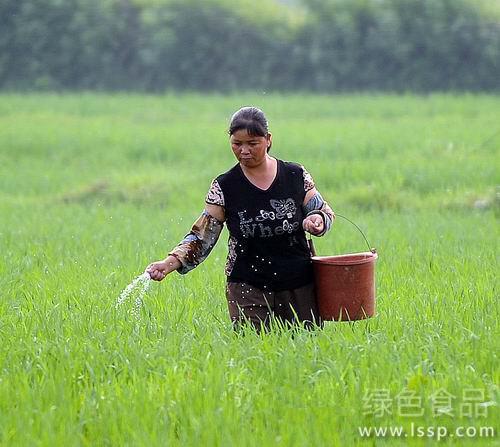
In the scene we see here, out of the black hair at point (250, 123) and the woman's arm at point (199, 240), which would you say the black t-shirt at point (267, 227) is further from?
the black hair at point (250, 123)

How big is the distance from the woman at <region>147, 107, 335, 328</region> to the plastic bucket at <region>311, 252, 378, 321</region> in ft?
0.22

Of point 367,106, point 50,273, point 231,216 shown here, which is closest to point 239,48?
point 367,106

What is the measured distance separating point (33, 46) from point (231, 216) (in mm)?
24467

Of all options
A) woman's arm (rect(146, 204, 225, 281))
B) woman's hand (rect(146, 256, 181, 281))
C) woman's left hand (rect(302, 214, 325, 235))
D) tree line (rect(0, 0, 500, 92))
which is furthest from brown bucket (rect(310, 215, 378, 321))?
tree line (rect(0, 0, 500, 92))

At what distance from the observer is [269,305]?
15.6ft

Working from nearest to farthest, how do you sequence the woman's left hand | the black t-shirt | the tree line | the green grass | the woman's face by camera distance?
1. the green grass
2. the woman's left hand
3. the woman's face
4. the black t-shirt
5. the tree line

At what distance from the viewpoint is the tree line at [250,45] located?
2605cm

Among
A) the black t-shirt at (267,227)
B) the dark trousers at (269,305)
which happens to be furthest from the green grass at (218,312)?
the black t-shirt at (267,227)

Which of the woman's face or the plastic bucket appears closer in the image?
the woman's face

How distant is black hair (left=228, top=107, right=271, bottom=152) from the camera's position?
4.46 meters

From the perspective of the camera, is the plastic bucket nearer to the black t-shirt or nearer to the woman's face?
the black t-shirt

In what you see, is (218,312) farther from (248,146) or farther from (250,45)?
(250,45)

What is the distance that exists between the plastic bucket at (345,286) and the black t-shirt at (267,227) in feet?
0.28

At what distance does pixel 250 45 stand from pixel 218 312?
22520 millimetres
